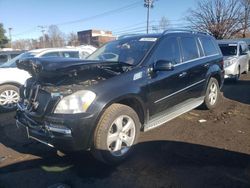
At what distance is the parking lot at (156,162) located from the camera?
353 centimetres

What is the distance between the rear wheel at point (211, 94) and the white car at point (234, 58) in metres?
4.10

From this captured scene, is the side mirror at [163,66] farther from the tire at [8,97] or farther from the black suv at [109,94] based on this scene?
the tire at [8,97]

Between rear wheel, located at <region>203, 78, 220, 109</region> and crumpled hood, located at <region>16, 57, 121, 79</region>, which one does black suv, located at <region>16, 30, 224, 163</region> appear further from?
rear wheel, located at <region>203, 78, 220, 109</region>

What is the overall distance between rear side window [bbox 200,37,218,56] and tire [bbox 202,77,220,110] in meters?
0.64

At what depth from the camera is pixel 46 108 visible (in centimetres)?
366

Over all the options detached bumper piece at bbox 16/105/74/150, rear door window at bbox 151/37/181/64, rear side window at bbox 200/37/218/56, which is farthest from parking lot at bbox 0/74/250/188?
rear side window at bbox 200/37/218/56

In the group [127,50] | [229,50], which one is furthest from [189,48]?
[229,50]

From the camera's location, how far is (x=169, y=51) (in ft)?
16.7

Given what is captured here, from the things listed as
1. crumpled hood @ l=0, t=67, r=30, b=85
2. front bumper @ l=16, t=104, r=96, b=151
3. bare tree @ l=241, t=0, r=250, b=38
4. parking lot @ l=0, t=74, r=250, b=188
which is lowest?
parking lot @ l=0, t=74, r=250, b=188

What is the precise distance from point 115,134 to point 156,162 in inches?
28.0

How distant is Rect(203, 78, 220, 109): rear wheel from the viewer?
6484mm

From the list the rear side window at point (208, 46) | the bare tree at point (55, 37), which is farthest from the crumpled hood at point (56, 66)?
the bare tree at point (55, 37)

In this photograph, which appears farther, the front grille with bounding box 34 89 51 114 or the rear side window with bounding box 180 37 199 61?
the rear side window with bounding box 180 37 199 61

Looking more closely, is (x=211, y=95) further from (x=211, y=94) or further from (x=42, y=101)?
(x=42, y=101)
